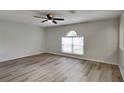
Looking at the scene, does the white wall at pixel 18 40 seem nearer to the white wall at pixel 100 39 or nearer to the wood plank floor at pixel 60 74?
the wood plank floor at pixel 60 74

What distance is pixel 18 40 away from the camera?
5.88 metres

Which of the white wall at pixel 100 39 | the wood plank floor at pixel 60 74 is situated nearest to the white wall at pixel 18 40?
the wood plank floor at pixel 60 74

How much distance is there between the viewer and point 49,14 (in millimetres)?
3637

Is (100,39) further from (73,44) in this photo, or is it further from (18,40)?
(18,40)

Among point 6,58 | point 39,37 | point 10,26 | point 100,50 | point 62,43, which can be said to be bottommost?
point 6,58

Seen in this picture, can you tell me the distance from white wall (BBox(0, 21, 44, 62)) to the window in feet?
7.13

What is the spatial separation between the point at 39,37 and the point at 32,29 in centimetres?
88

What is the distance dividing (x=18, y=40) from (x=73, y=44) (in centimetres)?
358

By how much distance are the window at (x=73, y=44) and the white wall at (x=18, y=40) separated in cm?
217

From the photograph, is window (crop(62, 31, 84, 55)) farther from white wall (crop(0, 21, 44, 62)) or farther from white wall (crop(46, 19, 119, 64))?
white wall (crop(0, 21, 44, 62))

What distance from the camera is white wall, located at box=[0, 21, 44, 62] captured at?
17.0 feet

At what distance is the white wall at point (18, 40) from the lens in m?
5.18
